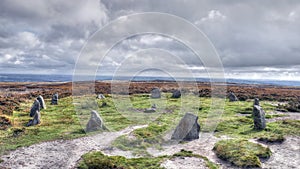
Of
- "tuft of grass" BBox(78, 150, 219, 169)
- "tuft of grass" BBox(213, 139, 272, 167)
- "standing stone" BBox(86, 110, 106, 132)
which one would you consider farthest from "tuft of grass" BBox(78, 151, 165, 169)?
"standing stone" BBox(86, 110, 106, 132)

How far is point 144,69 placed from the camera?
75.2ft

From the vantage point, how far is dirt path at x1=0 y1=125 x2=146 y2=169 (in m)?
14.9

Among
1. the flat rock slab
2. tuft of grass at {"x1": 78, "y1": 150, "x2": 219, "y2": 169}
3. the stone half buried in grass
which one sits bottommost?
the flat rock slab

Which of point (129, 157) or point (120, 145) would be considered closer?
point (129, 157)

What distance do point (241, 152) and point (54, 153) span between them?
1246 cm

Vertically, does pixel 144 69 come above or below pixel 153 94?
above

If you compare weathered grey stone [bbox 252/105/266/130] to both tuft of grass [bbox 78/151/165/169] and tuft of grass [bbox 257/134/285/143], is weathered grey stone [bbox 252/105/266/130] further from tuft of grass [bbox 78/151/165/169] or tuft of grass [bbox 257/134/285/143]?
tuft of grass [bbox 78/151/165/169]

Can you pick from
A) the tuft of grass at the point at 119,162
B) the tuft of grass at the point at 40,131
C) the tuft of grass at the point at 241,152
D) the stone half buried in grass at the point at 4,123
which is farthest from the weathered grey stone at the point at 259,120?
the stone half buried in grass at the point at 4,123

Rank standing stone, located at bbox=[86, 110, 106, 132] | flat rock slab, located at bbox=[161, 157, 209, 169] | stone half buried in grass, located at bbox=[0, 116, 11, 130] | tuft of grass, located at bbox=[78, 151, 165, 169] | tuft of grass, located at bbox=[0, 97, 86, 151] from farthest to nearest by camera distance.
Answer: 1. stone half buried in grass, located at bbox=[0, 116, 11, 130]
2. standing stone, located at bbox=[86, 110, 106, 132]
3. tuft of grass, located at bbox=[0, 97, 86, 151]
4. flat rock slab, located at bbox=[161, 157, 209, 169]
5. tuft of grass, located at bbox=[78, 151, 165, 169]

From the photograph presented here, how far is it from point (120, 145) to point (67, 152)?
12.2ft

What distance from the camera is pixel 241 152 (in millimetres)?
16547

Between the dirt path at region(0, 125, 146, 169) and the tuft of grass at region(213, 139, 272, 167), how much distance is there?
829cm

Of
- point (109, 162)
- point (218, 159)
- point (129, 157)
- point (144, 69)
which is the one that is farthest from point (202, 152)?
point (144, 69)

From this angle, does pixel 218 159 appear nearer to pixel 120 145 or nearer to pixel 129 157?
pixel 129 157
